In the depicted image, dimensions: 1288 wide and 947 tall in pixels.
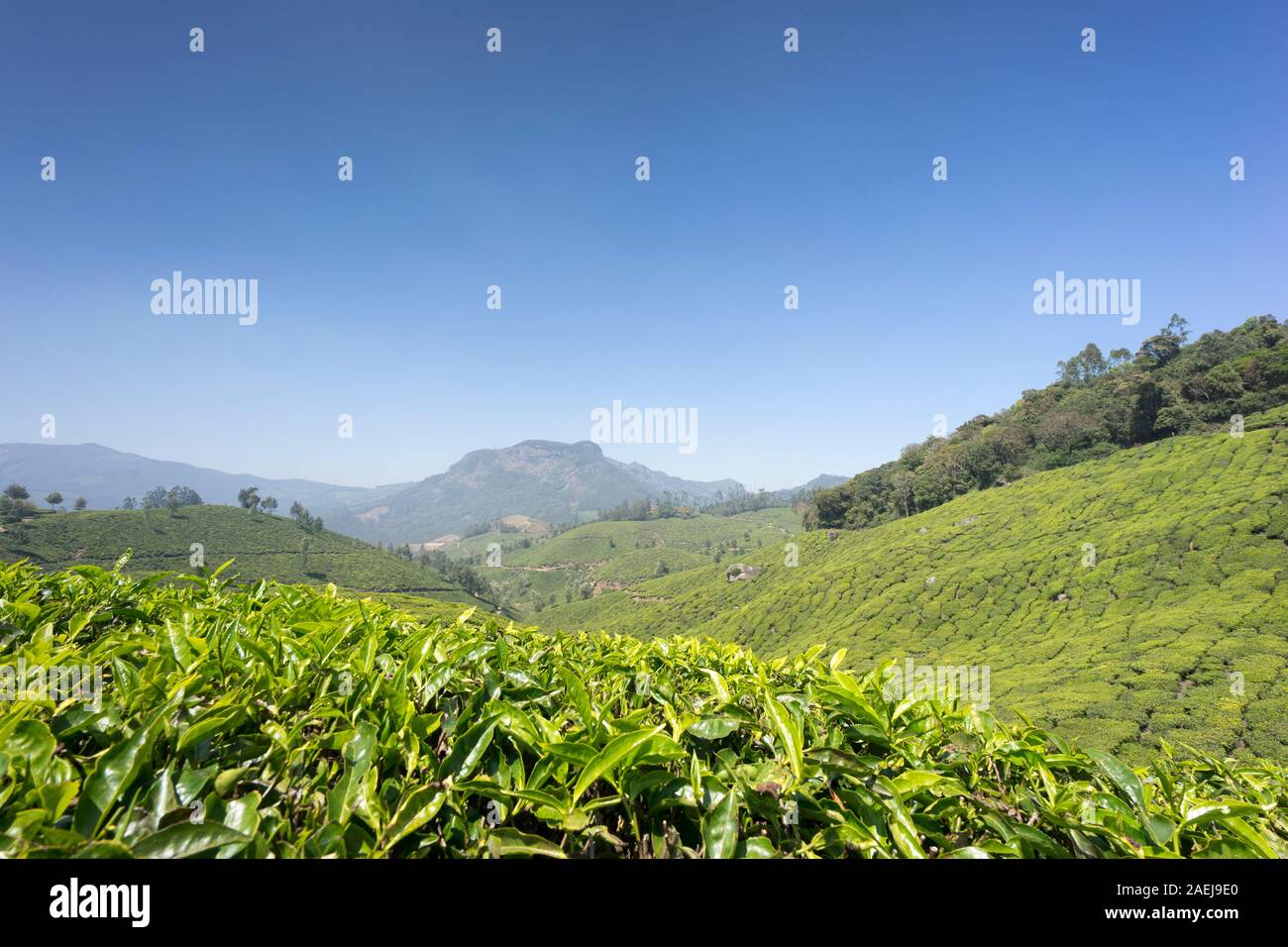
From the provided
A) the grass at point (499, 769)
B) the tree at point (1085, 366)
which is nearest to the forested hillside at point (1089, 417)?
the tree at point (1085, 366)

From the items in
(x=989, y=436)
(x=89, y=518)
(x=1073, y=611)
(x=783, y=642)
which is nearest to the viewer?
(x=1073, y=611)

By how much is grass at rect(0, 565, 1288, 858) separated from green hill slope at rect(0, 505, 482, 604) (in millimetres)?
97925

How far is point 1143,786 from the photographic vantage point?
4.81 ft

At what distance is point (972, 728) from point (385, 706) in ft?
5.71

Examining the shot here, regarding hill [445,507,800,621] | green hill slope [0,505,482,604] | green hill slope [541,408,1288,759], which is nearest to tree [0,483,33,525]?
green hill slope [0,505,482,604]

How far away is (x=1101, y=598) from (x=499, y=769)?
42711mm

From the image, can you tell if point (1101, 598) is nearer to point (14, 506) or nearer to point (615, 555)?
point (615, 555)

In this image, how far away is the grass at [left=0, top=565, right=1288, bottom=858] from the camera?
3.02 ft

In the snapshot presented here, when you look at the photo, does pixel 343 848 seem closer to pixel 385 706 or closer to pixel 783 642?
pixel 385 706

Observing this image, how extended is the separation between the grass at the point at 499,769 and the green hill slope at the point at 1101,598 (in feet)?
45.9

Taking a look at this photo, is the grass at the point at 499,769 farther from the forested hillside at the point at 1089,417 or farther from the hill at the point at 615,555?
the hill at the point at 615,555

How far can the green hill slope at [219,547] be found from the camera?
78.2 meters

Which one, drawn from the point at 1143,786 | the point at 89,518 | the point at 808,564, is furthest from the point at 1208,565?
the point at 89,518

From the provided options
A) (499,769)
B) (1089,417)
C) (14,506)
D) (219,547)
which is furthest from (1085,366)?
(14,506)
